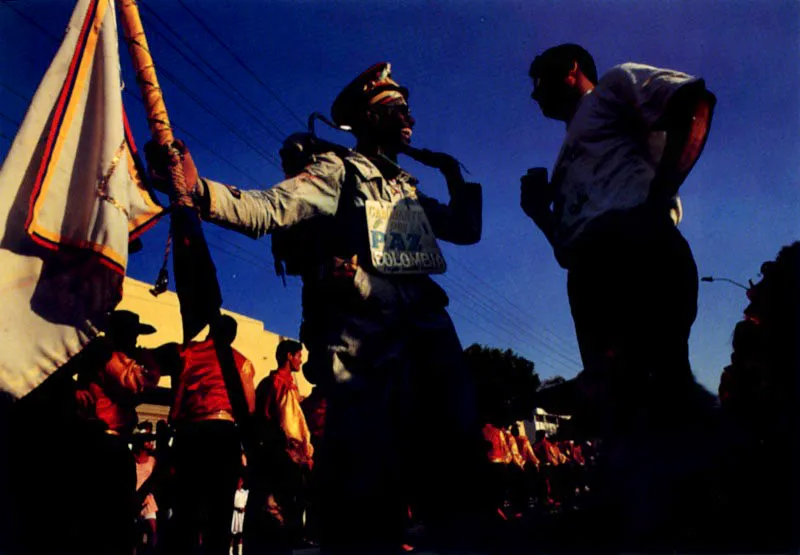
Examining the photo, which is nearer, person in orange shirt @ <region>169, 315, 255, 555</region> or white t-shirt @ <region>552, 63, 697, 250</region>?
white t-shirt @ <region>552, 63, 697, 250</region>

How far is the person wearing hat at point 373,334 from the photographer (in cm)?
259

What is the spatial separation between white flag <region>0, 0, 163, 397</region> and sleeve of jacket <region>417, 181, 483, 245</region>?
52.2 inches

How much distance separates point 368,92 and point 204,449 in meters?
2.78

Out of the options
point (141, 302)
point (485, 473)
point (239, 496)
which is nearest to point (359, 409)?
point (485, 473)

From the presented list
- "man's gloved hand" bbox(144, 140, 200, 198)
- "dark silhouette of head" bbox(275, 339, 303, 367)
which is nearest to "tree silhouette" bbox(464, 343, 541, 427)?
"dark silhouette of head" bbox(275, 339, 303, 367)

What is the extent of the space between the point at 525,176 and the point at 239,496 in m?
7.82

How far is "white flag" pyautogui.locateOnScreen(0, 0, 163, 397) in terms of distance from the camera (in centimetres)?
271

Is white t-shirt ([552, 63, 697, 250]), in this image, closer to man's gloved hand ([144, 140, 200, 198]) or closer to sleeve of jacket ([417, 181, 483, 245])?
Result: sleeve of jacket ([417, 181, 483, 245])

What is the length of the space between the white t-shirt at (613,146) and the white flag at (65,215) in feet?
6.20

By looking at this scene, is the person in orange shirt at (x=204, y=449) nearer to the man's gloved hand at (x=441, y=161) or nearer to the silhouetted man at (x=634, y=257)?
the man's gloved hand at (x=441, y=161)

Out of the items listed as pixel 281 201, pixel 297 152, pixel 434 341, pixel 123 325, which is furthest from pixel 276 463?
pixel 281 201

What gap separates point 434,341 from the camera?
2947 mm

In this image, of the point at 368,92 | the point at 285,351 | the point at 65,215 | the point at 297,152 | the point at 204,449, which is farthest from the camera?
the point at 285,351

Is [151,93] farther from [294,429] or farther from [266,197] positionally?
[294,429]
